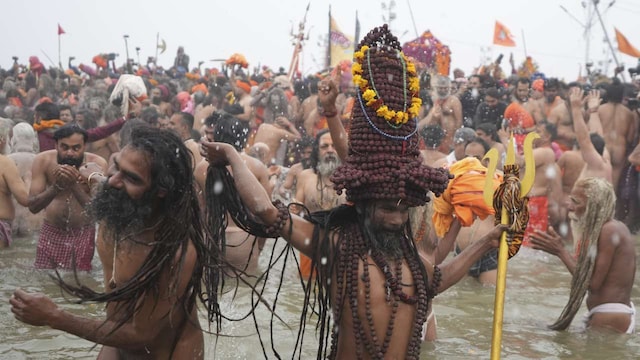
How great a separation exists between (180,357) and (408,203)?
1.18 metres

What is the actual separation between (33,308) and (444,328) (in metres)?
4.66

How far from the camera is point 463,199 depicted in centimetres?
608

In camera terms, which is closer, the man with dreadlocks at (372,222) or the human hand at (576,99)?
the man with dreadlocks at (372,222)

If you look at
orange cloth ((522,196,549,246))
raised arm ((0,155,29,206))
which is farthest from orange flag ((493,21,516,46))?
raised arm ((0,155,29,206))

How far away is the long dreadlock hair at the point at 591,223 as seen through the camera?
610cm

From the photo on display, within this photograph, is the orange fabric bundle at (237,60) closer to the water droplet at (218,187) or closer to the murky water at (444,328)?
the murky water at (444,328)

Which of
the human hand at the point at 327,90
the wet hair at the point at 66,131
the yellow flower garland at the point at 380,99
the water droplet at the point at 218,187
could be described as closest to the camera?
the yellow flower garland at the point at 380,99

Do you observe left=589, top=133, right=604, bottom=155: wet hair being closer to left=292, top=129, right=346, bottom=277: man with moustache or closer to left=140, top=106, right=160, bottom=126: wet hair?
left=292, top=129, right=346, bottom=277: man with moustache

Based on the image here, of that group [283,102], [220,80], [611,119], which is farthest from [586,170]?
[220,80]

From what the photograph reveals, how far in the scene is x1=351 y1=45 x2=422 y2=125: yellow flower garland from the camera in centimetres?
363

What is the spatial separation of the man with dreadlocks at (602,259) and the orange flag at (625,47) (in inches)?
571

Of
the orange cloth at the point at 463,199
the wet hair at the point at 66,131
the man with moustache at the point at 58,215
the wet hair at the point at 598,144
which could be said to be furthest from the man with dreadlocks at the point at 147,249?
the wet hair at the point at 598,144

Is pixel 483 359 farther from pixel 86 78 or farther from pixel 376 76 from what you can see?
pixel 86 78

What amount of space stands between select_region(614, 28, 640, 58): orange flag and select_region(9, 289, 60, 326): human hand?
18.6 m
